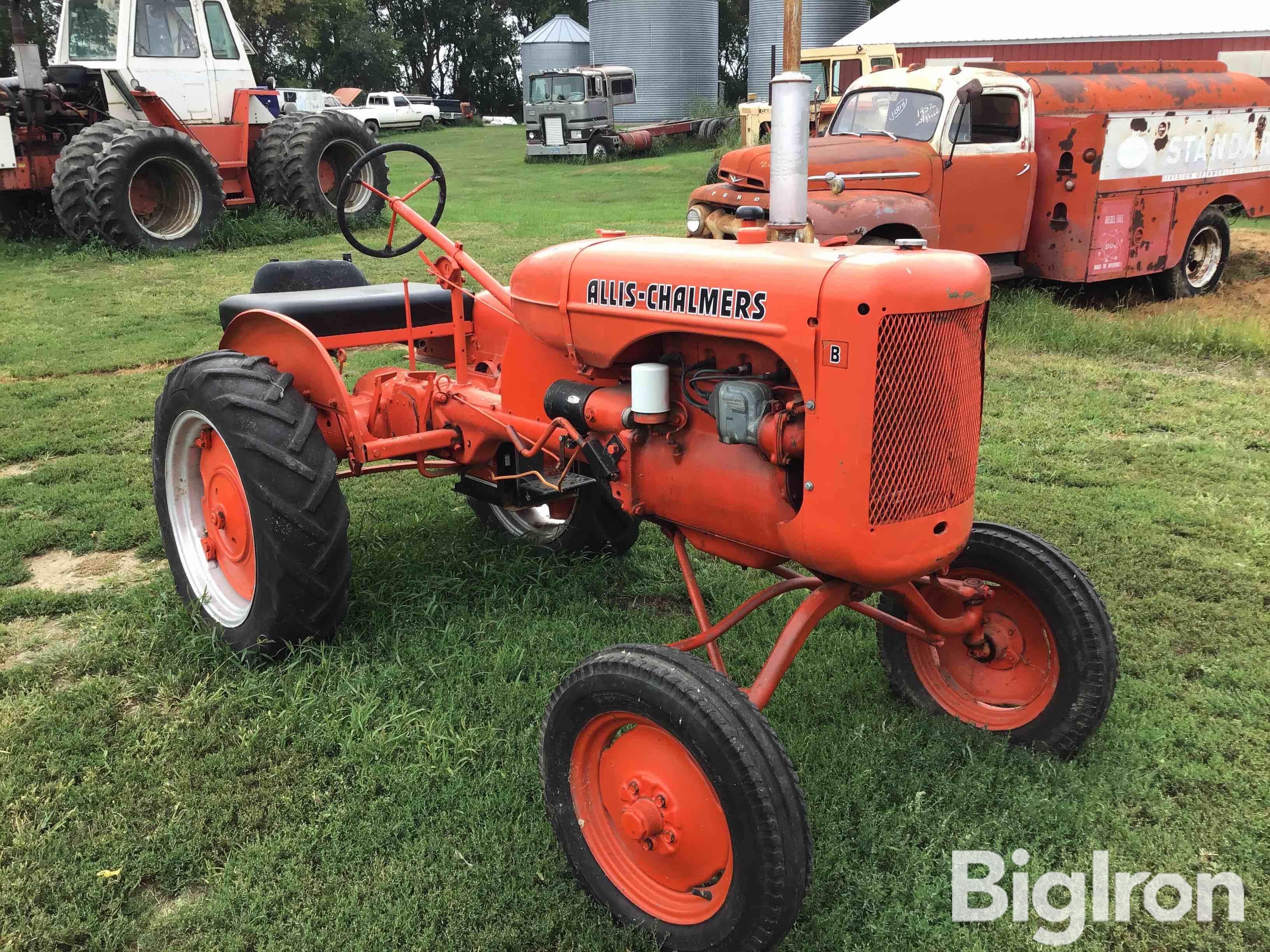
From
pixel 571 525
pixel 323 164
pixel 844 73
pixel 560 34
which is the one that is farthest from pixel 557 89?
pixel 571 525

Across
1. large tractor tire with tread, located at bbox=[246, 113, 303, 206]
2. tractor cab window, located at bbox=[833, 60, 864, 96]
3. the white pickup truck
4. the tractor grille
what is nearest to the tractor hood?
the tractor grille

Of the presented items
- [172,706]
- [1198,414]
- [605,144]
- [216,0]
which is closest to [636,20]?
[605,144]

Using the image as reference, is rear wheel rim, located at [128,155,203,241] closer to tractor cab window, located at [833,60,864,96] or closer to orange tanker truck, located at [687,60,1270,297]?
orange tanker truck, located at [687,60,1270,297]

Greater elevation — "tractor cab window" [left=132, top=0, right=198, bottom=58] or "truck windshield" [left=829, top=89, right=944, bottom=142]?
"tractor cab window" [left=132, top=0, right=198, bottom=58]

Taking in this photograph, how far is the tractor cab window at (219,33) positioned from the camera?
11.8 metres

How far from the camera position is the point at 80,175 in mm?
10258

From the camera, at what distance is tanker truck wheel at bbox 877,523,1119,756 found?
2771mm

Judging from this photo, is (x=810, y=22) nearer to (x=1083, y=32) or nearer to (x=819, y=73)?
(x=1083, y=32)

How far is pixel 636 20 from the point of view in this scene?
96.5ft

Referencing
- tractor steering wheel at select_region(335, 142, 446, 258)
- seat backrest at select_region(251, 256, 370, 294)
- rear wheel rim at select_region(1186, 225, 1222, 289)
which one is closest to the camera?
tractor steering wheel at select_region(335, 142, 446, 258)

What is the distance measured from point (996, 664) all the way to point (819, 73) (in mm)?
15364

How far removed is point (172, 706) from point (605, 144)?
893 inches

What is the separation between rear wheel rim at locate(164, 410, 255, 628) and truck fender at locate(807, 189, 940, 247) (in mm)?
4444

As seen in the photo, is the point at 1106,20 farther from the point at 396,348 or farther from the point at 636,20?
the point at 396,348
